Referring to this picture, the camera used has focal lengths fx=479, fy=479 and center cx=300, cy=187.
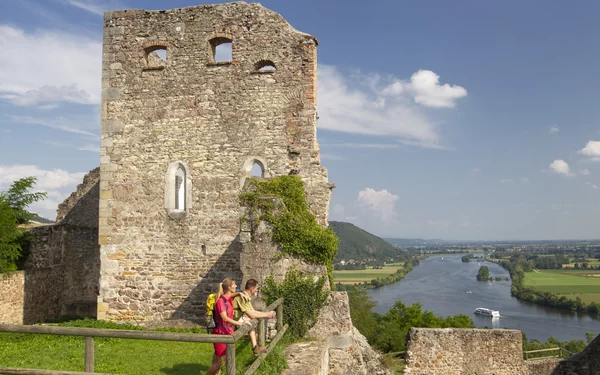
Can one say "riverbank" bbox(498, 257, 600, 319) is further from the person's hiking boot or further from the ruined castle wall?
the person's hiking boot

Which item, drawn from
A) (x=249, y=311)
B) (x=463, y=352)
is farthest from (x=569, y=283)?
(x=249, y=311)

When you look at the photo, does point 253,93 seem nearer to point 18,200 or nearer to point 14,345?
point 14,345

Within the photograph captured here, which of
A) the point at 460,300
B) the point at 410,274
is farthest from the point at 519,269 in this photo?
the point at 460,300

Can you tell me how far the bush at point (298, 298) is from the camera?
8578mm

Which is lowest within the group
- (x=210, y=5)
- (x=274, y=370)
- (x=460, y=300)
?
(x=460, y=300)

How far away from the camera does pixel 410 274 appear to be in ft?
494

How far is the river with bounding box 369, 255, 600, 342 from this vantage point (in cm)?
6912

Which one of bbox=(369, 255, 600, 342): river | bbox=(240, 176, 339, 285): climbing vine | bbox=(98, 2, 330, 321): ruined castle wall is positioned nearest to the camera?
bbox=(240, 176, 339, 285): climbing vine

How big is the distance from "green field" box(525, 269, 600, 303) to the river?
655cm

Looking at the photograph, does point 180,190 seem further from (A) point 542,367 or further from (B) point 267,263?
(A) point 542,367

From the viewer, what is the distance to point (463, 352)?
49.7ft

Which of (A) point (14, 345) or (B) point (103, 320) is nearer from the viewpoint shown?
(A) point (14, 345)

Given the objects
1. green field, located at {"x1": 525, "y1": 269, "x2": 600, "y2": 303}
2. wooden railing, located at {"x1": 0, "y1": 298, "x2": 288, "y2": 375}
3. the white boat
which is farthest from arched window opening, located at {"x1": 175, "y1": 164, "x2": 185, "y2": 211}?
green field, located at {"x1": 525, "y1": 269, "x2": 600, "y2": 303}

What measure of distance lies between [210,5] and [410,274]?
14662 centimetres
